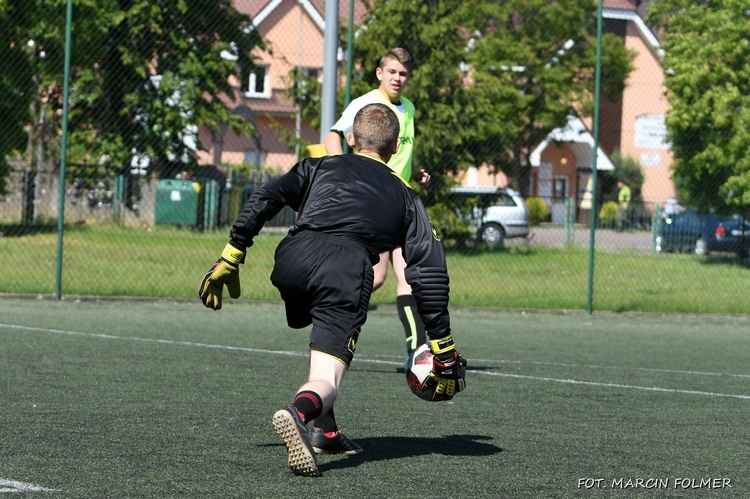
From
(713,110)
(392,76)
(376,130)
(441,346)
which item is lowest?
(441,346)

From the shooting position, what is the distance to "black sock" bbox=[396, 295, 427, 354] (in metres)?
7.52

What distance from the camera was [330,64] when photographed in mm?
13664

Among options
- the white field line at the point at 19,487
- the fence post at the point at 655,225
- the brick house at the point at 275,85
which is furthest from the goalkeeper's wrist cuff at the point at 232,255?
the fence post at the point at 655,225

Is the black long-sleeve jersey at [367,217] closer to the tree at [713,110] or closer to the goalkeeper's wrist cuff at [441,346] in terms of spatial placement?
the goalkeeper's wrist cuff at [441,346]

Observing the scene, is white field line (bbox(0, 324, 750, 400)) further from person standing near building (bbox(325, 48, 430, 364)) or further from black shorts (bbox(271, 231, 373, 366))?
black shorts (bbox(271, 231, 373, 366))

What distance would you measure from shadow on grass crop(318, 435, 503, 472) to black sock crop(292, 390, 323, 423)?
0.29 meters

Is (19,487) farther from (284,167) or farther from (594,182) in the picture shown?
(284,167)

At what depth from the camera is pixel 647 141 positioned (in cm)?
1894

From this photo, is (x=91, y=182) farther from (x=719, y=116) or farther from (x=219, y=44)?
(x=719, y=116)

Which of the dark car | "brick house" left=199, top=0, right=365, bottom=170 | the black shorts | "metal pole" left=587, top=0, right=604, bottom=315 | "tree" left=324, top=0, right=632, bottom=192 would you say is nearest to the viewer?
the black shorts

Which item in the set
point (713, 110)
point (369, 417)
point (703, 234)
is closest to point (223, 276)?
point (369, 417)

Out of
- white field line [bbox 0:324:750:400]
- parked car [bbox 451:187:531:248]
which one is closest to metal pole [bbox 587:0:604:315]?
parked car [bbox 451:187:531:248]

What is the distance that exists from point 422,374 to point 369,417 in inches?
49.8

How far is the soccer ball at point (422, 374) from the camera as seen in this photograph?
17.1ft
